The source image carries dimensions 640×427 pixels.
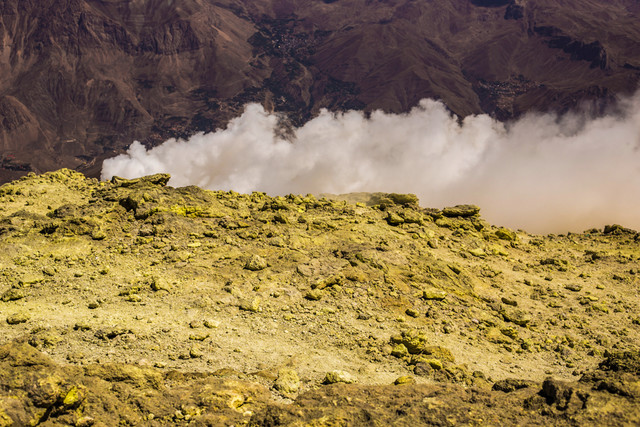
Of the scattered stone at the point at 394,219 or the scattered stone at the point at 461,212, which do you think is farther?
the scattered stone at the point at 461,212

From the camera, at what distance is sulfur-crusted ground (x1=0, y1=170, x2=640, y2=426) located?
11.0 m

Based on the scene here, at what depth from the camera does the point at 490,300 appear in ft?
74.5

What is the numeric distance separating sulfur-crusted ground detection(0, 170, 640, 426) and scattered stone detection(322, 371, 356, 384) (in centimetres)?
5

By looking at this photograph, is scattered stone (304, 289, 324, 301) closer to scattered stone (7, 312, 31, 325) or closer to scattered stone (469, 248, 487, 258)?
scattered stone (7, 312, 31, 325)

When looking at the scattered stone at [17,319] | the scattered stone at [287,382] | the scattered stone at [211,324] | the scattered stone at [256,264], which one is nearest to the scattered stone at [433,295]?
the scattered stone at [256,264]

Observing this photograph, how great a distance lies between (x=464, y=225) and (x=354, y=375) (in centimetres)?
2152

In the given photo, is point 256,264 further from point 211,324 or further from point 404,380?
point 404,380

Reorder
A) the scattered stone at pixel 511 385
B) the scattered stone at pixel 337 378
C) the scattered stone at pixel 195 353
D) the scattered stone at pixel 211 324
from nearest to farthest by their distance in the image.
A: the scattered stone at pixel 511 385
the scattered stone at pixel 337 378
the scattered stone at pixel 195 353
the scattered stone at pixel 211 324

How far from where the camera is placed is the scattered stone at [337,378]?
1382 cm

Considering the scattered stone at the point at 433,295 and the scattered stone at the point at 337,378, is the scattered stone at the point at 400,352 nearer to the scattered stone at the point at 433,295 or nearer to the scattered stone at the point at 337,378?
the scattered stone at the point at 337,378

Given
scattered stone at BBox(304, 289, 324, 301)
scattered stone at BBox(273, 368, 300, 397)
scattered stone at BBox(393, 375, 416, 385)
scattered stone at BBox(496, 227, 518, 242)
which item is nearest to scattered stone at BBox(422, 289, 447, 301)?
scattered stone at BBox(304, 289, 324, 301)

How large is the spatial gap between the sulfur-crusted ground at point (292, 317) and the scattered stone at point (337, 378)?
1.8 inches

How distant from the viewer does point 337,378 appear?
13852mm

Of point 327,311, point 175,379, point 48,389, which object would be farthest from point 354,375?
point 48,389
